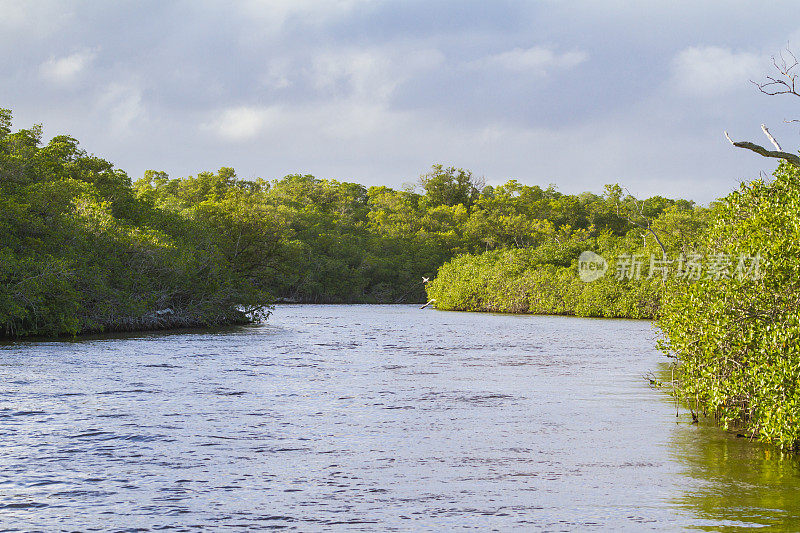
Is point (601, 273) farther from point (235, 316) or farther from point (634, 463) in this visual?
point (634, 463)

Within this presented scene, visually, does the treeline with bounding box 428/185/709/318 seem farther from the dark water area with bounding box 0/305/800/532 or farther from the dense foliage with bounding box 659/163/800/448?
the dense foliage with bounding box 659/163/800/448

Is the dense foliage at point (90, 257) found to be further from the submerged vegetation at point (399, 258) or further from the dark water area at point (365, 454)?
the dark water area at point (365, 454)

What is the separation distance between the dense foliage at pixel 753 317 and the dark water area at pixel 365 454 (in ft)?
2.28

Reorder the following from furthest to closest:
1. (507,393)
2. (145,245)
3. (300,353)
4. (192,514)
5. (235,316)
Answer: (235,316) → (145,245) → (300,353) → (507,393) → (192,514)

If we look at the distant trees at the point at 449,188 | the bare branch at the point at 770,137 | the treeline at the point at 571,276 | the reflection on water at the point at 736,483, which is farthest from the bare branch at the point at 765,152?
the distant trees at the point at 449,188

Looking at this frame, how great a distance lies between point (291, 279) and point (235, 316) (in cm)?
3847

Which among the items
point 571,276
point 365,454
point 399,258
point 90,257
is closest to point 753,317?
point 365,454

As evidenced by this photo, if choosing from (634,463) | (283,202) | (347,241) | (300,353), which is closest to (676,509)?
(634,463)

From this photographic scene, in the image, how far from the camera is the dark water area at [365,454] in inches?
288

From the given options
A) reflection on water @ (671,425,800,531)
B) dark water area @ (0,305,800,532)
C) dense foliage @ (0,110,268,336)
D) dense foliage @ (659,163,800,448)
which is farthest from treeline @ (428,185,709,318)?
reflection on water @ (671,425,800,531)

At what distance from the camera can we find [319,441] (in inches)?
426

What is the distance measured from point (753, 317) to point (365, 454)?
5.21m

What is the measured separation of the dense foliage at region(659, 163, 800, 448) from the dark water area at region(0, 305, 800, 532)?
2.28 feet

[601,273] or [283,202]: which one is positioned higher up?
[283,202]
